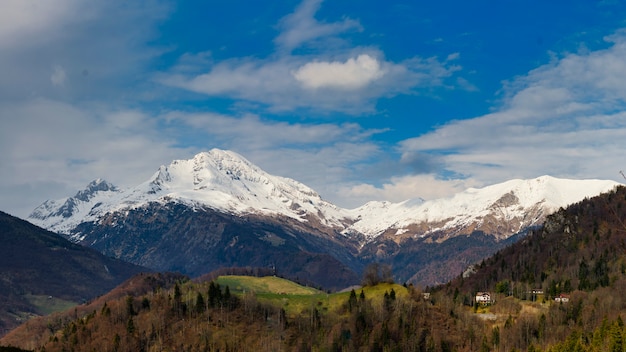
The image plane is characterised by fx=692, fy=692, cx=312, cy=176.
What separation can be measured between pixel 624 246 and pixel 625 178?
16.2 feet

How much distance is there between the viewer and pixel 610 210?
48.8 metres

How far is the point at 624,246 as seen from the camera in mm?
46469

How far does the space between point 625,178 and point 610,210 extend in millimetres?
4778

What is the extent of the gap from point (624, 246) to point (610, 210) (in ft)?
10.8

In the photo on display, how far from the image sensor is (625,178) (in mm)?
44719

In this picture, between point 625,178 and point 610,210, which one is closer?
point 625,178

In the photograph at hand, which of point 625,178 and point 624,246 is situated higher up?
point 625,178
